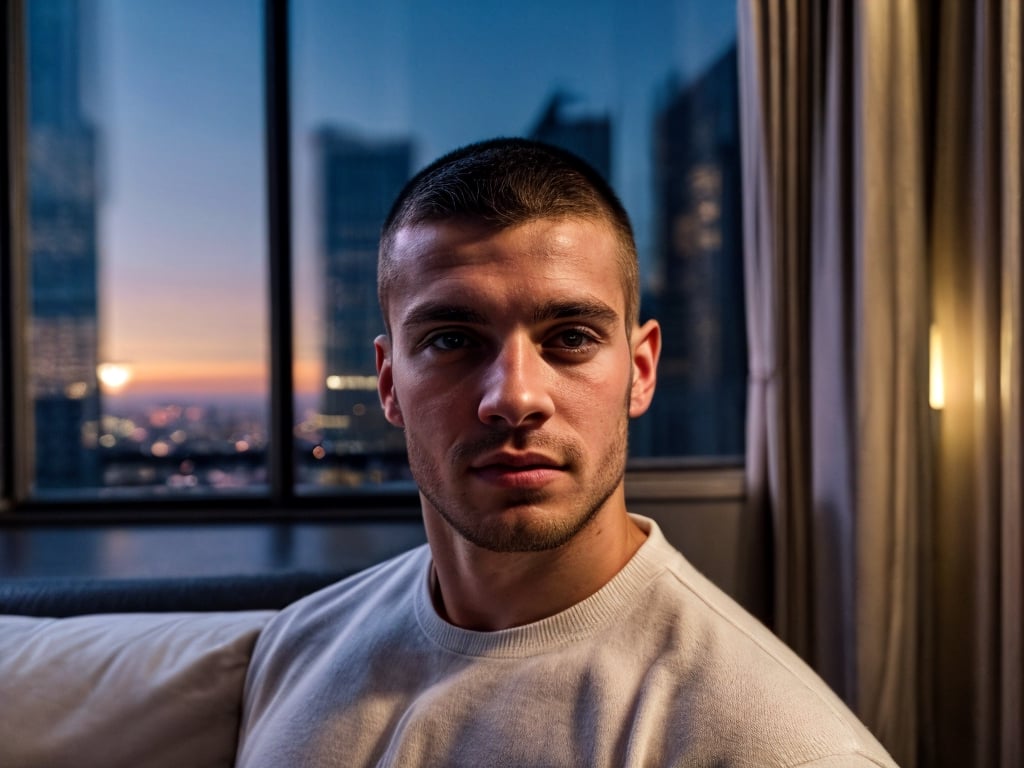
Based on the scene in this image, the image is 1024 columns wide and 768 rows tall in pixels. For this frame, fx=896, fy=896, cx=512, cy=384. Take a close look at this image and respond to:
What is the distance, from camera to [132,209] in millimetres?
2602

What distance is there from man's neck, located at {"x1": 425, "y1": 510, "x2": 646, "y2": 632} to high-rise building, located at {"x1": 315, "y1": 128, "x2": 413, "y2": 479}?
1.61 meters

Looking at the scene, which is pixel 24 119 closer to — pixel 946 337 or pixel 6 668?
pixel 6 668

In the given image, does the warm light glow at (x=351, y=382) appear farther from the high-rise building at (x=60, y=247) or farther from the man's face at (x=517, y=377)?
the man's face at (x=517, y=377)

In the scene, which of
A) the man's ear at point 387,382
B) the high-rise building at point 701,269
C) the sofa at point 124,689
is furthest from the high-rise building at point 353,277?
the man's ear at point 387,382

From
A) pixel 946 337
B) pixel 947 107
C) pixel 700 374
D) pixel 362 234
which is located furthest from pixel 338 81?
pixel 946 337

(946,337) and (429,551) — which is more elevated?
(946,337)

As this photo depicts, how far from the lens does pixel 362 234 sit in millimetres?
2674

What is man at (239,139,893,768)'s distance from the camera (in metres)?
0.90

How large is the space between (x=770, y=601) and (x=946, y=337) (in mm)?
814

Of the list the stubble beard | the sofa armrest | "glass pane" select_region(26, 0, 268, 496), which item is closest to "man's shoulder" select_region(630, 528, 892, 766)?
the stubble beard

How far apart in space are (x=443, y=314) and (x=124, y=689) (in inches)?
29.9

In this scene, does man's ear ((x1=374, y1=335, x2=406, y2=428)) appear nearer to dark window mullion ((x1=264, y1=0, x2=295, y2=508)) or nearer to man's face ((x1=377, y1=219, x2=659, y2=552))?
man's face ((x1=377, y1=219, x2=659, y2=552))

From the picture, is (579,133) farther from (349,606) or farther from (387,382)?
(349,606)

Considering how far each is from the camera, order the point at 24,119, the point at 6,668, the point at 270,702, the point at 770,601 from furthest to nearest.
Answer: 1. the point at 24,119
2. the point at 770,601
3. the point at 6,668
4. the point at 270,702
